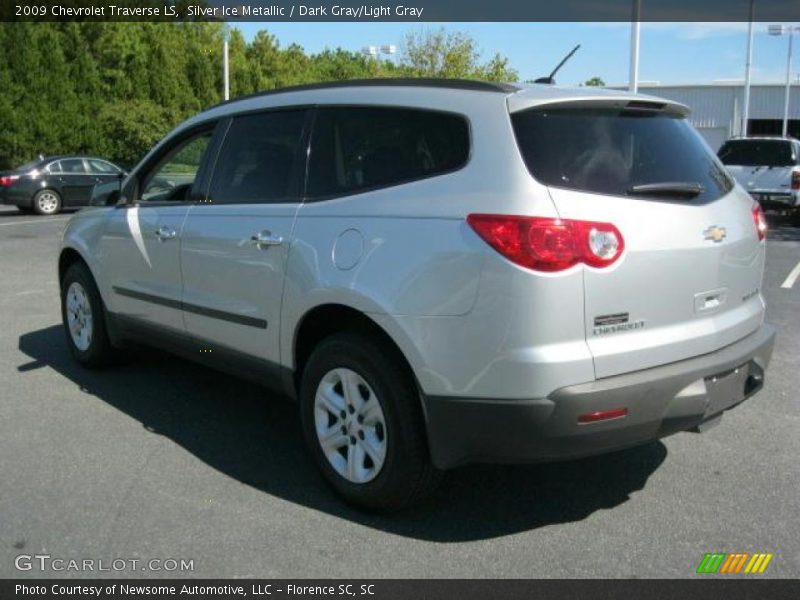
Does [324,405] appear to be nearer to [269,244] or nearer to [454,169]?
[269,244]

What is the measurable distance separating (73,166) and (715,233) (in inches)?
764

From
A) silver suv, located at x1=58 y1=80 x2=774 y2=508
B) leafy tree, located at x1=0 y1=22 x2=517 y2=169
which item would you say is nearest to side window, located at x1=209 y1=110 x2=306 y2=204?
silver suv, located at x1=58 y1=80 x2=774 y2=508

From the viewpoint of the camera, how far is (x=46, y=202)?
1986cm

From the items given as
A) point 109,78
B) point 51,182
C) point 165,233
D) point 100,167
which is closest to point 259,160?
point 165,233

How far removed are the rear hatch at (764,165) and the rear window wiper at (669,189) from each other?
45.5 ft

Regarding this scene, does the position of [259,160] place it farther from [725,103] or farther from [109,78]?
[725,103]

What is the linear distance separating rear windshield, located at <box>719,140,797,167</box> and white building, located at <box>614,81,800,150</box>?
35852mm

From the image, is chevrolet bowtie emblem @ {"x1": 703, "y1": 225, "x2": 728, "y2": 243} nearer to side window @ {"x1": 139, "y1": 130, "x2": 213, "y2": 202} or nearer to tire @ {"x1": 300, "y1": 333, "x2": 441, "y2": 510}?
tire @ {"x1": 300, "y1": 333, "x2": 441, "y2": 510}

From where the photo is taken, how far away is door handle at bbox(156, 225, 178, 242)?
471 centimetres

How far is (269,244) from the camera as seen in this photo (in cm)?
396

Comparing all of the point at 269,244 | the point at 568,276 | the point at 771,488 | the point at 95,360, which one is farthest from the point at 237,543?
the point at 95,360

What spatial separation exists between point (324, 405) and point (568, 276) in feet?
4.42

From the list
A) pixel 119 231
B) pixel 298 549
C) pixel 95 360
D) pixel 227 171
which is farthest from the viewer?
pixel 95 360

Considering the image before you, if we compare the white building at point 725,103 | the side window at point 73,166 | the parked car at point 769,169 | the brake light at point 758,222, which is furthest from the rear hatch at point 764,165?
the white building at point 725,103
